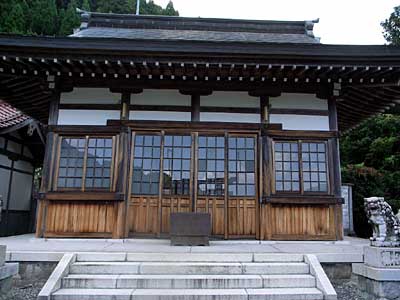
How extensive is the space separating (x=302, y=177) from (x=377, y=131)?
9110 millimetres

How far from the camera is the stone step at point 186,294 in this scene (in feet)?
11.6

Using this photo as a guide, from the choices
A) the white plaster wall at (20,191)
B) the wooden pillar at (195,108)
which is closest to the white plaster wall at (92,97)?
the wooden pillar at (195,108)

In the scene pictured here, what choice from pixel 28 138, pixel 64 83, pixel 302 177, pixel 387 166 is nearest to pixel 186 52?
pixel 64 83

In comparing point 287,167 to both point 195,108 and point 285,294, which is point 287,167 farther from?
point 285,294

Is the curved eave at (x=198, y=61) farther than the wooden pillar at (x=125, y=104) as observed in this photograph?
No

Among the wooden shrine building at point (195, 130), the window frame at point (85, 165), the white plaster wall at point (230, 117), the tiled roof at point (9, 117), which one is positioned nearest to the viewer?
the wooden shrine building at point (195, 130)

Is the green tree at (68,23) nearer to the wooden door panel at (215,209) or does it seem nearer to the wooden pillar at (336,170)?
the wooden door panel at (215,209)

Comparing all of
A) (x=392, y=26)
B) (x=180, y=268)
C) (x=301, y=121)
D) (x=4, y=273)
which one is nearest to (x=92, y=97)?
(x=4, y=273)

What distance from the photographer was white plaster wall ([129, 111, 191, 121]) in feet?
21.3

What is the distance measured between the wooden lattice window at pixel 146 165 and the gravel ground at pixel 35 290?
2456 mm

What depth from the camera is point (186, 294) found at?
3586 millimetres

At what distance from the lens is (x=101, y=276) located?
3932 mm

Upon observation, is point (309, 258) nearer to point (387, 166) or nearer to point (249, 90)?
point (249, 90)

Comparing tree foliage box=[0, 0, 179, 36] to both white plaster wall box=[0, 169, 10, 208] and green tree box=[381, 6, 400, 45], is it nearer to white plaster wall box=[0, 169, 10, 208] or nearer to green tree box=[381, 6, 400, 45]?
white plaster wall box=[0, 169, 10, 208]
